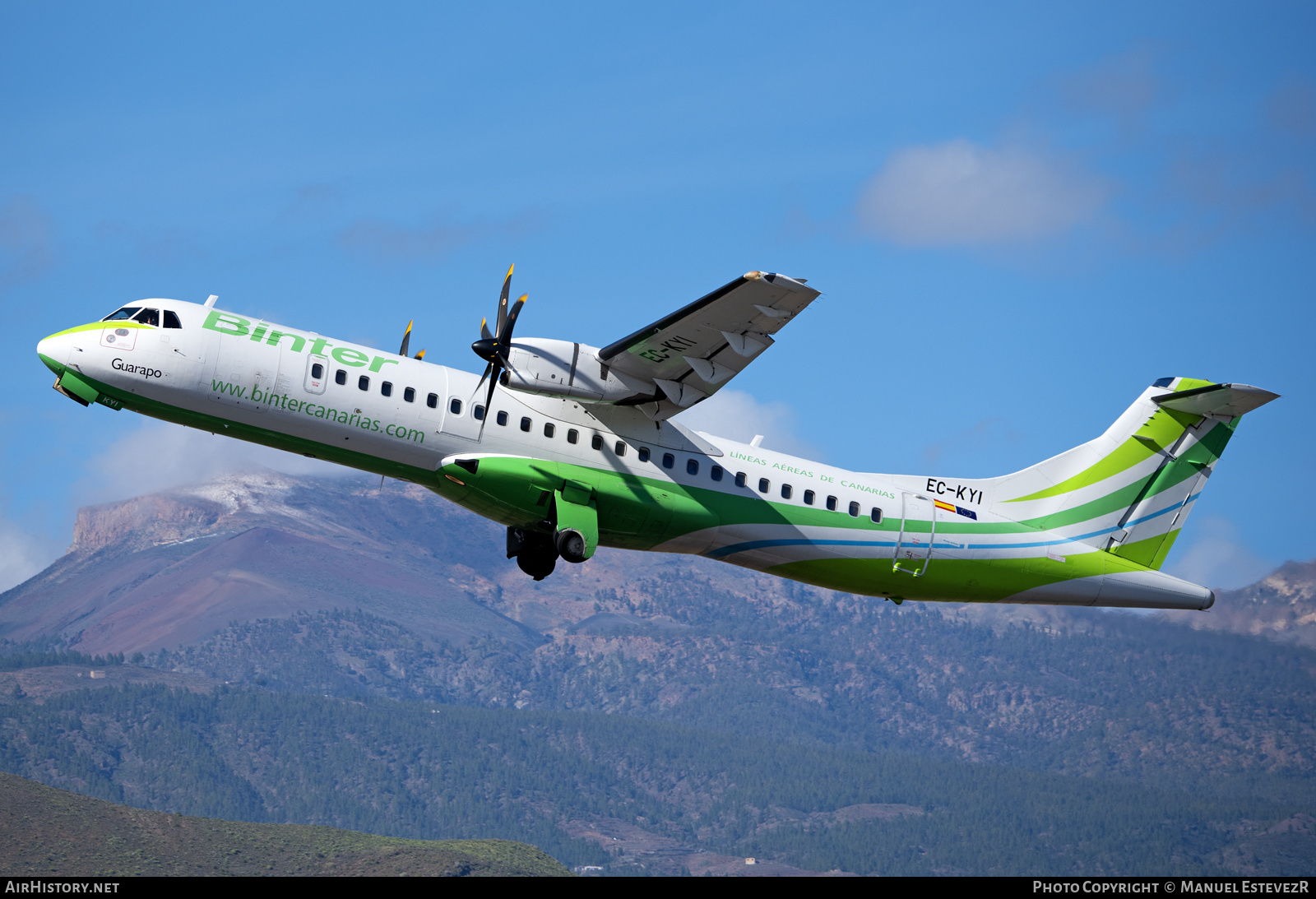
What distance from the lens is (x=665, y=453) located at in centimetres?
3438

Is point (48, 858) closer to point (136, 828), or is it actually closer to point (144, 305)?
point (136, 828)

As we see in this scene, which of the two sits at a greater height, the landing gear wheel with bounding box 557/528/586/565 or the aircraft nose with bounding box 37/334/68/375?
the aircraft nose with bounding box 37/334/68/375

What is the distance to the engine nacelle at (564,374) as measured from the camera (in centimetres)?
3133

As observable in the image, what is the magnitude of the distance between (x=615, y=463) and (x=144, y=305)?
37.1 ft

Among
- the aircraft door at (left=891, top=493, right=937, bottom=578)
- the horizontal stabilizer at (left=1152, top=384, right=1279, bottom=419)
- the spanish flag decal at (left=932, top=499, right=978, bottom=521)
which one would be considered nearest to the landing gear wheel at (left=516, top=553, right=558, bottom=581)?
the aircraft door at (left=891, top=493, right=937, bottom=578)

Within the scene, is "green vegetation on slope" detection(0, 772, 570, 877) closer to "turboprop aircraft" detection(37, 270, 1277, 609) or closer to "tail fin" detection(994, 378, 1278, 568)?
"turboprop aircraft" detection(37, 270, 1277, 609)

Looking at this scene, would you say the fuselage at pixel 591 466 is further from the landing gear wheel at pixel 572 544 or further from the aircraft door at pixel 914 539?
the landing gear wheel at pixel 572 544

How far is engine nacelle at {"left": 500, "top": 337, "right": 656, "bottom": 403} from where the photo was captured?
31.3 meters

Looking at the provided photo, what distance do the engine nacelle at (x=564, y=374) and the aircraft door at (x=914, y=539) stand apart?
8292 millimetres

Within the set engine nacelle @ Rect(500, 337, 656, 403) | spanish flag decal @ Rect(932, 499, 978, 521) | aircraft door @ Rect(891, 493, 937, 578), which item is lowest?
aircraft door @ Rect(891, 493, 937, 578)

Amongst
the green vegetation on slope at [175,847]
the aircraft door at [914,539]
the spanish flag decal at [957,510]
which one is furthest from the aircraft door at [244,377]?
the green vegetation on slope at [175,847]

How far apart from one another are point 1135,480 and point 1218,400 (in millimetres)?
3038

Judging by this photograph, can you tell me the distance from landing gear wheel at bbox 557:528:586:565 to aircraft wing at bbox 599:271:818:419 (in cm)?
352
